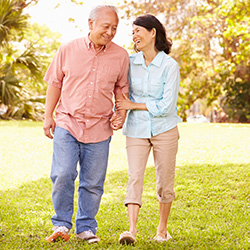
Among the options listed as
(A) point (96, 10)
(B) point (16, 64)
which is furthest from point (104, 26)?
(B) point (16, 64)

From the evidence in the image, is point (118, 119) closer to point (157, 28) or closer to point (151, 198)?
point (157, 28)

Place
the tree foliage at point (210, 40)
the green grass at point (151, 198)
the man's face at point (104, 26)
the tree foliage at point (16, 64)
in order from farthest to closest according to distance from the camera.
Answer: the tree foliage at point (16, 64) < the tree foliage at point (210, 40) < the green grass at point (151, 198) < the man's face at point (104, 26)

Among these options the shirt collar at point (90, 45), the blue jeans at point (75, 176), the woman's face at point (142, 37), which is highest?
the woman's face at point (142, 37)

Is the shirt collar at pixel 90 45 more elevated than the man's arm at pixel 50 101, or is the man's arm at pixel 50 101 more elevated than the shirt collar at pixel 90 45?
the shirt collar at pixel 90 45

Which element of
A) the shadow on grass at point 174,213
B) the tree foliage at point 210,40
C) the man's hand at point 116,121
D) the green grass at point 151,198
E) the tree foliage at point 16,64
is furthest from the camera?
the tree foliage at point 16,64

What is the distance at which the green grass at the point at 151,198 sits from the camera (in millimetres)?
4500

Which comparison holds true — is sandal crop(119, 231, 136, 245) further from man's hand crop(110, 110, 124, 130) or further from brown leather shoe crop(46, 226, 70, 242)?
man's hand crop(110, 110, 124, 130)

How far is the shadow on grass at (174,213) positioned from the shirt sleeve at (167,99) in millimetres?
1132

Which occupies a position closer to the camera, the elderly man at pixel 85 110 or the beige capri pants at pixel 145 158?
the elderly man at pixel 85 110

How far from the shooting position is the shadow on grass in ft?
14.3

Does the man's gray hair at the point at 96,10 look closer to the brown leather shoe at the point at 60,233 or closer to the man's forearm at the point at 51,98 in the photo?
the man's forearm at the point at 51,98

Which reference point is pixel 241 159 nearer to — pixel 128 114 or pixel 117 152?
pixel 117 152

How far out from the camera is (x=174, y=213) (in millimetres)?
5785

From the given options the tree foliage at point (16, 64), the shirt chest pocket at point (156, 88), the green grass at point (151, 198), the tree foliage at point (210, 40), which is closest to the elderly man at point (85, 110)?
the shirt chest pocket at point (156, 88)
